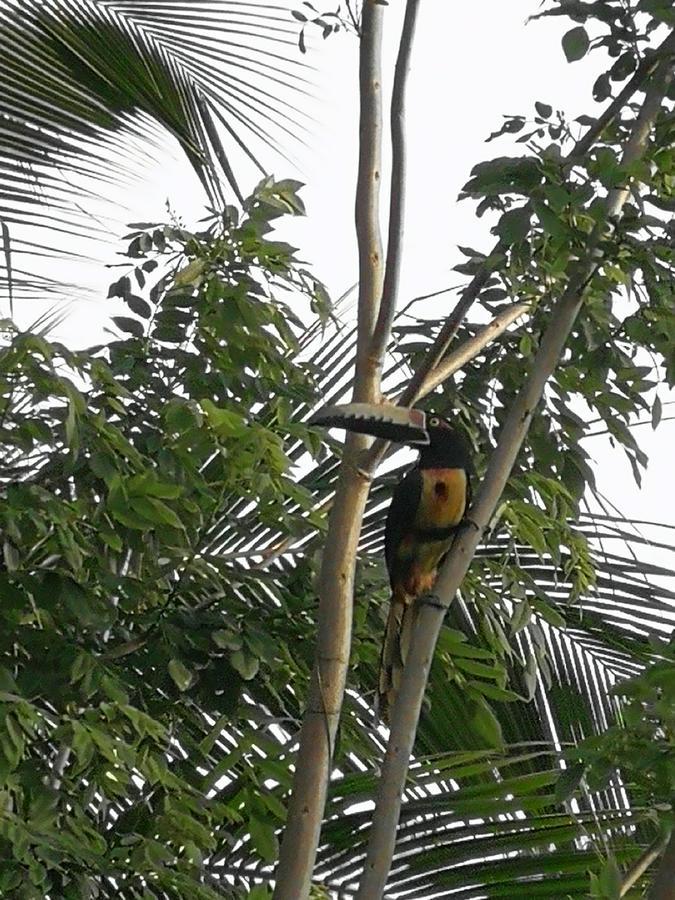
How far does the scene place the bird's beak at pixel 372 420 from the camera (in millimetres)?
2355

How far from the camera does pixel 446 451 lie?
2967mm

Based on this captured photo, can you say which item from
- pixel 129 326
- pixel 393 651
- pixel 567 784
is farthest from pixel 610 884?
pixel 129 326

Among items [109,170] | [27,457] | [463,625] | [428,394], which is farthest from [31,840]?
[109,170]

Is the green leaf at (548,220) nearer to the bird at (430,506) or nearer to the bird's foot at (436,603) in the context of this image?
the bird's foot at (436,603)

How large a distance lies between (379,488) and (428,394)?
72cm

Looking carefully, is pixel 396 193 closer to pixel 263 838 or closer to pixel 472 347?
pixel 472 347

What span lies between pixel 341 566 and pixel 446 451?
77cm

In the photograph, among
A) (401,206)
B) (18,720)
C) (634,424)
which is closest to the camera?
(18,720)

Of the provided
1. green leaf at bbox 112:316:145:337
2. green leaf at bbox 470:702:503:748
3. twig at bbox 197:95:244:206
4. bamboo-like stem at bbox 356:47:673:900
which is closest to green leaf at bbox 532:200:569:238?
bamboo-like stem at bbox 356:47:673:900

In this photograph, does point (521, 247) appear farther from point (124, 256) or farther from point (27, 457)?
point (27, 457)

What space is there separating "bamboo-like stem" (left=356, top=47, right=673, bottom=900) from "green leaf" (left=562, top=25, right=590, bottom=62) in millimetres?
151

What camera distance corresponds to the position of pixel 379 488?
11.3 feet

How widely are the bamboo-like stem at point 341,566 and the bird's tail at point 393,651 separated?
0.35m

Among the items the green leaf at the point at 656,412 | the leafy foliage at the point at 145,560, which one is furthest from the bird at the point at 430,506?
the green leaf at the point at 656,412
